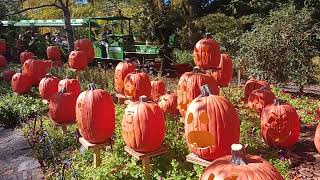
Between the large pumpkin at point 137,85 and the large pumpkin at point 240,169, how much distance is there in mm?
4103

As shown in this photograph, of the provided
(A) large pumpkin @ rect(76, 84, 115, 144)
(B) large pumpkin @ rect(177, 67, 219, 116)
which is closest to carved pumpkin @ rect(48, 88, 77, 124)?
(A) large pumpkin @ rect(76, 84, 115, 144)

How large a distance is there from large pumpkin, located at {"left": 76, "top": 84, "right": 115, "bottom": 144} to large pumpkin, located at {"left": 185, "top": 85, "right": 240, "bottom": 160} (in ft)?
4.01

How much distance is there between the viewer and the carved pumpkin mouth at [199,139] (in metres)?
4.07

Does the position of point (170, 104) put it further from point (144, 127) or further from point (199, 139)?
point (199, 139)

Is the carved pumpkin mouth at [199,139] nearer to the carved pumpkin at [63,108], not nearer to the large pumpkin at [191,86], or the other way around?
the large pumpkin at [191,86]

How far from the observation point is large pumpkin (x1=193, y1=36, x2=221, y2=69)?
7.06 metres

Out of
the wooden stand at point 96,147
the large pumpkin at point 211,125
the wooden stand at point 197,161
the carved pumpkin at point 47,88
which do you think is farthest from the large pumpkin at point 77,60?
the wooden stand at point 197,161

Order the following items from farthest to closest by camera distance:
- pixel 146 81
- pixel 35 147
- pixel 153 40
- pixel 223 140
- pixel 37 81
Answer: pixel 153 40, pixel 37 81, pixel 146 81, pixel 35 147, pixel 223 140

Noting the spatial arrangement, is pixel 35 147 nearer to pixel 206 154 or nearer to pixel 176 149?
pixel 176 149

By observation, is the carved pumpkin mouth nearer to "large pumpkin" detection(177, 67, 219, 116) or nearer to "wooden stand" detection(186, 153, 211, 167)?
"wooden stand" detection(186, 153, 211, 167)

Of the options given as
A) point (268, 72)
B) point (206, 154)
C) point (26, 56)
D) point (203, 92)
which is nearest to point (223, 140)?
point (206, 154)

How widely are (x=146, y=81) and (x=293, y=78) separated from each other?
17.1 ft

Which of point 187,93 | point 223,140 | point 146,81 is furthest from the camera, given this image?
point 146,81

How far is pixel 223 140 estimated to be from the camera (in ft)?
13.1
